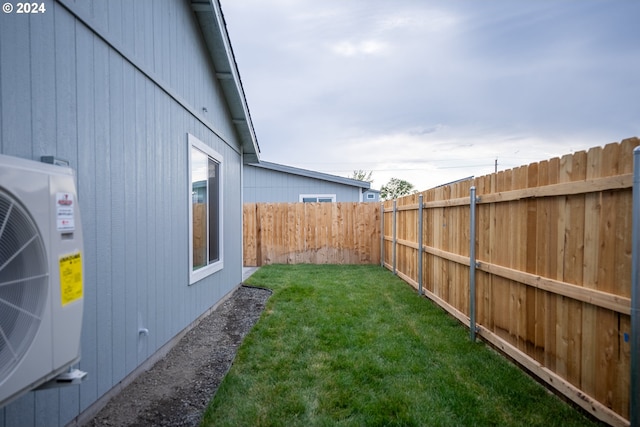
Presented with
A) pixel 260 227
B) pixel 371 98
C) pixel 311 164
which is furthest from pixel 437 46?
pixel 311 164

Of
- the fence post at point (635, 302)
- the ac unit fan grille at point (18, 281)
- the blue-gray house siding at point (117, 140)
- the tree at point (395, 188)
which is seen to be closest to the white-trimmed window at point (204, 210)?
the blue-gray house siding at point (117, 140)

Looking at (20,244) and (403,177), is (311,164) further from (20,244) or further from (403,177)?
(20,244)

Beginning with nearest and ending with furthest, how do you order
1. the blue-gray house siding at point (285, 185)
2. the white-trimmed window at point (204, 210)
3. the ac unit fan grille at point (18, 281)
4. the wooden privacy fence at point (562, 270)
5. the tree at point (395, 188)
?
1. the ac unit fan grille at point (18, 281)
2. the wooden privacy fence at point (562, 270)
3. the white-trimmed window at point (204, 210)
4. the blue-gray house siding at point (285, 185)
5. the tree at point (395, 188)

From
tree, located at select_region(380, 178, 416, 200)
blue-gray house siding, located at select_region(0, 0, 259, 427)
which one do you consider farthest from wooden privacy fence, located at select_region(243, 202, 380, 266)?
tree, located at select_region(380, 178, 416, 200)

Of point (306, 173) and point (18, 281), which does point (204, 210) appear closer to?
point (18, 281)

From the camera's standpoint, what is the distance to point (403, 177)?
48719 millimetres

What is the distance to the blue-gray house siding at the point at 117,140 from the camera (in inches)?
86.0

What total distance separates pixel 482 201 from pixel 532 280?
1216mm

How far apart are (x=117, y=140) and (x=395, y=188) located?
159 ft

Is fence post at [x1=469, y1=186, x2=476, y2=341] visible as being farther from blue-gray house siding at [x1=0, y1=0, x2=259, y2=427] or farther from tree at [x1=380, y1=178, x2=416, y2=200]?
tree at [x1=380, y1=178, x2=416, y2=200]

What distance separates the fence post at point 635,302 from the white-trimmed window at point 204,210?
424 centimetres

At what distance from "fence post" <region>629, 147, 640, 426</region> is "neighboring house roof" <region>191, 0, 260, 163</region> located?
4.82 meters

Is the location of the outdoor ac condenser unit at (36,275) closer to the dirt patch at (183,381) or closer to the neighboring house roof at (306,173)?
the dirt patch at (183,381)

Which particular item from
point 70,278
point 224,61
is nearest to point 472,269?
point 70,278
